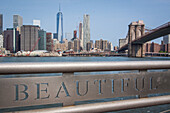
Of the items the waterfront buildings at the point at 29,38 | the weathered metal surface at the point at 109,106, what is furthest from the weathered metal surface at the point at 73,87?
the waterfront buildings at the point at 29,38

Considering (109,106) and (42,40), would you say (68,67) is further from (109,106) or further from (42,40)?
(42,40)

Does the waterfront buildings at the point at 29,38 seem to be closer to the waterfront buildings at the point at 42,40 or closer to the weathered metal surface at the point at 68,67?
the waterfront buildings at the point at 42,40

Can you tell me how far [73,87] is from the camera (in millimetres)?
1873

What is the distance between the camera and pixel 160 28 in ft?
157

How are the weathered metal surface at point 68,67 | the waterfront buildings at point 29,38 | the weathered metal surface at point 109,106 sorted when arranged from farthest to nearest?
1. the waterfront buildings at point 29,38
2. the weathered metal surface at point 109,106
3. the weathered metal surface at point 68,67

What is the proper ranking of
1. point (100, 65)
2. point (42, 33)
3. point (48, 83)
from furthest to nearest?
1. point (42, 33)
2. point (100, 65)
3. point (48, 83)

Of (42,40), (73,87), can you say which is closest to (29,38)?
(42,40)

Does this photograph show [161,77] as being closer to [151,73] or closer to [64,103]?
[151,73]

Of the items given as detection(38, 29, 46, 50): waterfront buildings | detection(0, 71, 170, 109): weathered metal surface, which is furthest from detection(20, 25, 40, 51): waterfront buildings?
detection(0, 71, 170, 109): weathered metal surface

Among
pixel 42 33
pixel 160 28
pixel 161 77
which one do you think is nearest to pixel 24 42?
pixel 42 33

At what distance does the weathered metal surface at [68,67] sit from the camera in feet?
5.46

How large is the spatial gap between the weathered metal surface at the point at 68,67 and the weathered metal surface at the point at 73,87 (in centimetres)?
7

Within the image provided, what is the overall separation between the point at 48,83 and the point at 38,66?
20 centimetres

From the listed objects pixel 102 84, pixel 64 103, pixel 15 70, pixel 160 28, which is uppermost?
pixel 160 28
